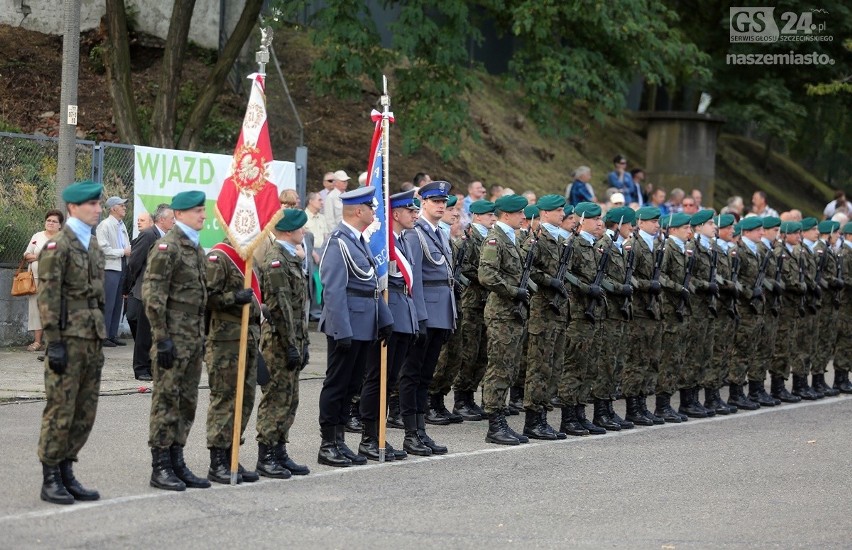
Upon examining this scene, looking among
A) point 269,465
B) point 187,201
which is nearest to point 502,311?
point 269,465

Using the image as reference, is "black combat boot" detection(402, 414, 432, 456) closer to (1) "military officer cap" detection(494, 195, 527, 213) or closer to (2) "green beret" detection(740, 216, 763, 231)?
(1) "military officer cap" detection(494, 195, 527, 213)

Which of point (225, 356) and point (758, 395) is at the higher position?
point (225, 356)

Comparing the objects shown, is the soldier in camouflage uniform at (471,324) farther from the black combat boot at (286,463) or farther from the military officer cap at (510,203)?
the black combat boot at (286,463)

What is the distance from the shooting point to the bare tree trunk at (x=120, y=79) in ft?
67.6

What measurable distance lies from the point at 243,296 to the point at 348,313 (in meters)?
1.18

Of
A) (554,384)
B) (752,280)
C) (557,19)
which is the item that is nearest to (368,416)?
(554,384)

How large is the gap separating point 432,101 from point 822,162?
23.1 meters

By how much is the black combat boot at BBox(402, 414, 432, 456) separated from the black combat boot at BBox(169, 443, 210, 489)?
2269 mm

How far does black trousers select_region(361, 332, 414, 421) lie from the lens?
1081cm

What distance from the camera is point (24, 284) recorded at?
1557 cm

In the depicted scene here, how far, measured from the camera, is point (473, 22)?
2241 cm

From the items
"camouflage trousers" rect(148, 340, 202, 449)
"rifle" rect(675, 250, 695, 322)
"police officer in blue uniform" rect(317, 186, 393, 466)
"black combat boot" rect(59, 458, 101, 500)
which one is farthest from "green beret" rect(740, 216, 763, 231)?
"black combat boot" rect(59, 458, 101, 500)

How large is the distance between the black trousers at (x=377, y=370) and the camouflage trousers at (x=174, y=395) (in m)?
1.97

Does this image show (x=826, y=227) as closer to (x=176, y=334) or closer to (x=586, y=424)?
(x=586, y=424)
